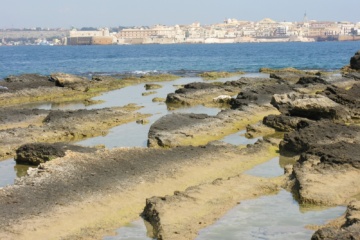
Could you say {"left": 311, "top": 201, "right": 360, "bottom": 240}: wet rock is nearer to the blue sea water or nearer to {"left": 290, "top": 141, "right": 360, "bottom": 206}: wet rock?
{"left": 290, "top": 141, "right": 360, "bottom": 206}: wet rock

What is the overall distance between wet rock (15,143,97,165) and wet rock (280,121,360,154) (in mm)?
6368

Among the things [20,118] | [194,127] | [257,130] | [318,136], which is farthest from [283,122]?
[20,118]

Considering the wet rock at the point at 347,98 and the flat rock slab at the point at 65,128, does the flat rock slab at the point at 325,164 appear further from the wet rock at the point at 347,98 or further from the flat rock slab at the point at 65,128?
the flat rock slab at the point at 65,128

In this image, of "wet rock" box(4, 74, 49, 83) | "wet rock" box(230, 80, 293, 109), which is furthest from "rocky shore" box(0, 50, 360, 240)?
"wet rock" box(4, 74, 49, 83)

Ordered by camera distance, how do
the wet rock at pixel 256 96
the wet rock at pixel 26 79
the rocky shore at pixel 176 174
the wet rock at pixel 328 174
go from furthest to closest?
the wet rock at pixel 26 79, the wet rock at pixel 256 96, the wet rock at pixel 328 174, the rocky shore at pixel 176 174

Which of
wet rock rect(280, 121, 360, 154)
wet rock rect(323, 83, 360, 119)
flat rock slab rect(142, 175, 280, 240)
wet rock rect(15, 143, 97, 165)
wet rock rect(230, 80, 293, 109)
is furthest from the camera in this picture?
wet rock rect(230, 80, 293, 109)

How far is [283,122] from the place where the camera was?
26625 millimetres

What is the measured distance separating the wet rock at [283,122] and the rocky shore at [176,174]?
0.13ft

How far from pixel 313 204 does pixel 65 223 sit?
19.2 ft

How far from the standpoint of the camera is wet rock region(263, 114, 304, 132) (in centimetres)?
2647

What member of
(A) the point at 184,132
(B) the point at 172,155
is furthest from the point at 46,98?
(B) the point at 172,155

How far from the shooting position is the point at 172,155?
1973 cm

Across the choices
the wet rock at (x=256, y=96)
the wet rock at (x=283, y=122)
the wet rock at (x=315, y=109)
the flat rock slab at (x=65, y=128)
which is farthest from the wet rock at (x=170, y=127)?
the wet rock at (x=256, y=96)

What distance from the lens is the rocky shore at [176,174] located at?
568 inches
